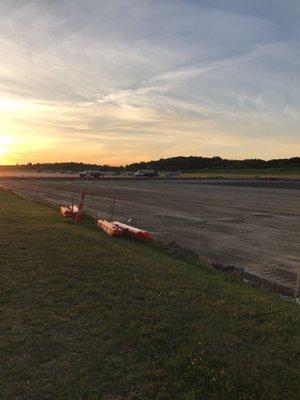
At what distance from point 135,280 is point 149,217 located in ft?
59.1

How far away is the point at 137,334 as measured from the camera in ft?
22.8

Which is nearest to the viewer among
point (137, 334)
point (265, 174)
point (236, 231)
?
point (137, 334)

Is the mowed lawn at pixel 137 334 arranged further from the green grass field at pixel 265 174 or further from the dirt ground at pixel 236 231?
the green grass field at pixel 265 174

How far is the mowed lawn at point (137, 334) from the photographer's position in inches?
220

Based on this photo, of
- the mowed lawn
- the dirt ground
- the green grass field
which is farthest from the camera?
the green grass field

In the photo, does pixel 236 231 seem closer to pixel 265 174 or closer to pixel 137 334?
pixel 137 334

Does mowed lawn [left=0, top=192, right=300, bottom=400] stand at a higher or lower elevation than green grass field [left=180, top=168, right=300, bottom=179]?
higher

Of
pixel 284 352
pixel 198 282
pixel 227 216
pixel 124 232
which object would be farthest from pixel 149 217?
pixel 284 352

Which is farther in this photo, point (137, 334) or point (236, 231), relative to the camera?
point (236, 231)

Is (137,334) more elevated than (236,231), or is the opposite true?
(137,334)

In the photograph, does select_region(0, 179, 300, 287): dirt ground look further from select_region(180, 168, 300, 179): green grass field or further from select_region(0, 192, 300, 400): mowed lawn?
select_region(180, 168, 300, 179): green grass field

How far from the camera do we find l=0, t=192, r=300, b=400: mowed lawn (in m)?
5.58

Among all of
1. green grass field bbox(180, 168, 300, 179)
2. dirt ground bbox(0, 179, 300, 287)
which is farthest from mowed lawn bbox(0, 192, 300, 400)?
green grass field bbox(180, 168, 300, 179)

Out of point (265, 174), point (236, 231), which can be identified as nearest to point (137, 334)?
point (236, 231)
